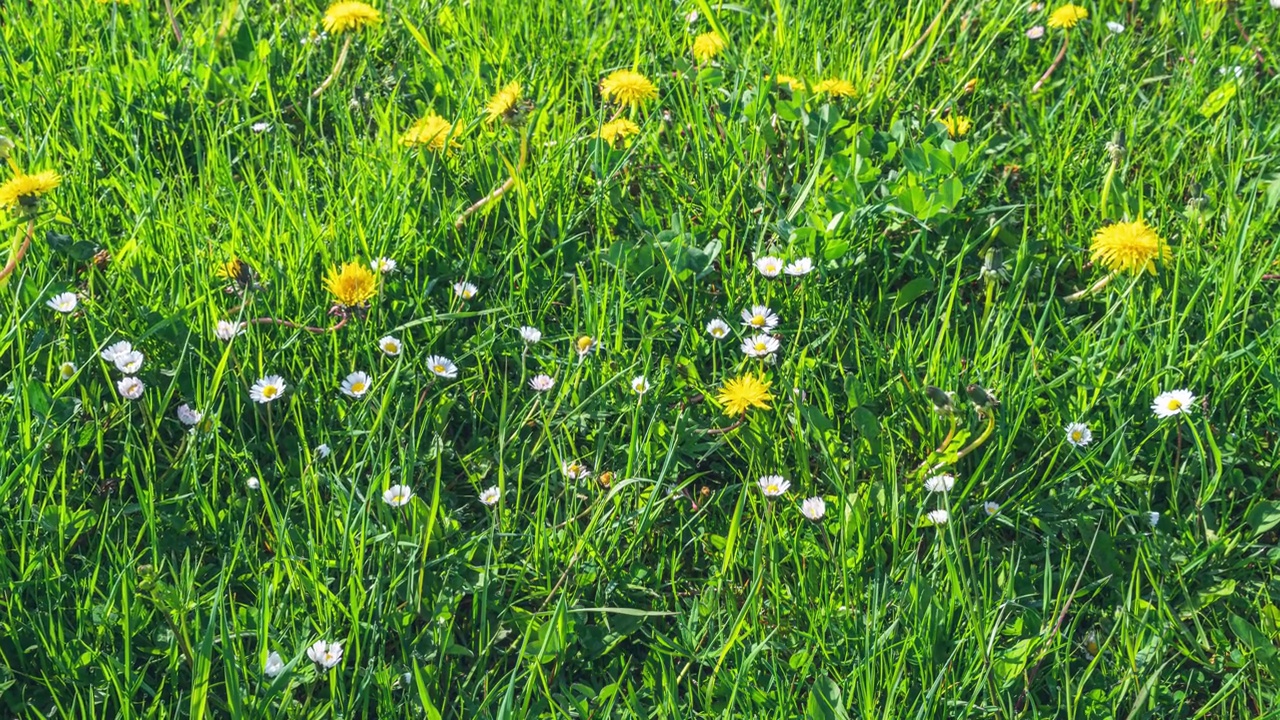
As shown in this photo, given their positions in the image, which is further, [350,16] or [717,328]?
[350,16]

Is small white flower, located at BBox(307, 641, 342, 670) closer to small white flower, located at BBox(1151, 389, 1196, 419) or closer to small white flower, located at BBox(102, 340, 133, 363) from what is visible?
small white flower, located at BBox(102, 340, 133, 363)

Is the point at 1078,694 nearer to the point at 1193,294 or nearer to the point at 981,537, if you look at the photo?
the point at 981,537

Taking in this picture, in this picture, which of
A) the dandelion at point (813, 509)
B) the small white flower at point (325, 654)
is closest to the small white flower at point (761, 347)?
the dandelion at point (813, 509)

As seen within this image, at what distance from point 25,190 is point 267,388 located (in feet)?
1.82

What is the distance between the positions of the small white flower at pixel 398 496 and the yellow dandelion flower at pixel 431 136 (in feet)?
2.87

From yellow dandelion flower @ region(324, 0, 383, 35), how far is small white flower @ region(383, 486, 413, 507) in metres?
1.32

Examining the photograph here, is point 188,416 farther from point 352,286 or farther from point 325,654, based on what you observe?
point 325,654

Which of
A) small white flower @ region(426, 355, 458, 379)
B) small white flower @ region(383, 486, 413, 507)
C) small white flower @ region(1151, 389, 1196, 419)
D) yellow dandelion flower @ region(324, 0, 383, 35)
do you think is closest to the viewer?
small white flower @ region(383, 486, 413, 507)

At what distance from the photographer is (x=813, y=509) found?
5.90 ft

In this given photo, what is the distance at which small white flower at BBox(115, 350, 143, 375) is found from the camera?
6.29 feet

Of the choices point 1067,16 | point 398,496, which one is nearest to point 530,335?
point 398,496

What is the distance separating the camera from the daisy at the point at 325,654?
5.06ft

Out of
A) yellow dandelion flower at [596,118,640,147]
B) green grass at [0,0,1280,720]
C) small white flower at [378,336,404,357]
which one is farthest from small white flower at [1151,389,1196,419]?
small white flower at [378,336,404,357]

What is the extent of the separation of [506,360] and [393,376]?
26cm
